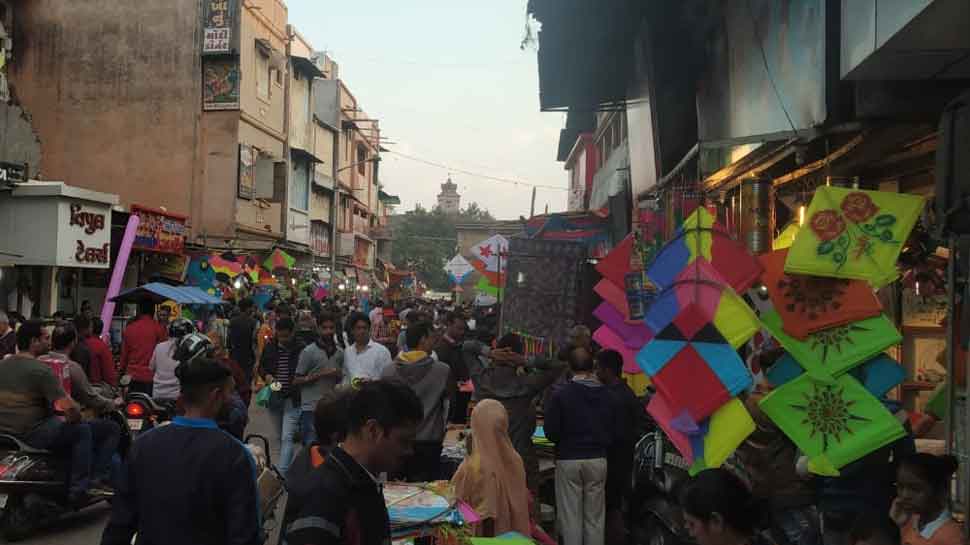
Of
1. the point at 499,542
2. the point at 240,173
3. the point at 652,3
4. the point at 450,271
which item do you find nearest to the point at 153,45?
the point at 240,173

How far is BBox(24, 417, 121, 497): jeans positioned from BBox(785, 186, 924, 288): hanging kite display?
19.6 ft

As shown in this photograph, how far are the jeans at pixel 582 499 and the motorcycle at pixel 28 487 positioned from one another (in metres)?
4.14

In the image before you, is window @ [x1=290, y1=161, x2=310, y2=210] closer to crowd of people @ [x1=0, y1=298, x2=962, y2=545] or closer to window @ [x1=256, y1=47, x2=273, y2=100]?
window @ [x1=256, y1=47, x2=273, y2=100]

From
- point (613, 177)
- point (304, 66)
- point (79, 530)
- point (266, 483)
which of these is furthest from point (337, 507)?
point (304, 66)

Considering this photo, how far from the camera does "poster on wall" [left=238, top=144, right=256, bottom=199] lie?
1201 inches

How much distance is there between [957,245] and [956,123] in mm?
644

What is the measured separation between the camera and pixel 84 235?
20344mm

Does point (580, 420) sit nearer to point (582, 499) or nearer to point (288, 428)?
point (582, 499)

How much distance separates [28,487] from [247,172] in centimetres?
2433

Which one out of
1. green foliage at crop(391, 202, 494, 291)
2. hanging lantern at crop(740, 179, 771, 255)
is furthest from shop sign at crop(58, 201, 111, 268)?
green foliage at crop(391, 202, 494, 291)

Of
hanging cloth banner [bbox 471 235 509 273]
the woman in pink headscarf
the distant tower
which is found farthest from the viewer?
the distant tower

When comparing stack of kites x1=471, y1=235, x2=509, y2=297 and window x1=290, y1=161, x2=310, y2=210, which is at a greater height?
window x1=290, y1=161, x2=310, y2=210

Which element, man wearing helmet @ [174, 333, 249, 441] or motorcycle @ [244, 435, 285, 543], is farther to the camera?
man wearing helmet @ [174, 333, 249, 441]

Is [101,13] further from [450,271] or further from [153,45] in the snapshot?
[450,271]
